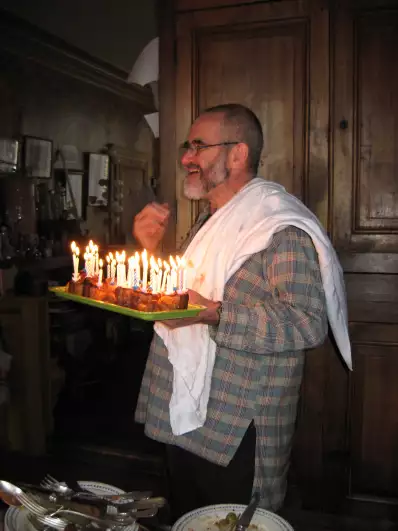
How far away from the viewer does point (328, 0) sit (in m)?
2.24

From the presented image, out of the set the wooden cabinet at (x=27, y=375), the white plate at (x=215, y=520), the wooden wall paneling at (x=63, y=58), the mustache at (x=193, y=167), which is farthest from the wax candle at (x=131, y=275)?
the wooden cabinet at (x=27, y=375)

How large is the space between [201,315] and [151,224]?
0.64 meters

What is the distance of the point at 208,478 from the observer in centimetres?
178

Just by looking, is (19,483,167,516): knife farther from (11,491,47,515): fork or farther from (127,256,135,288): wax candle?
(127,256,135,288): wax candle

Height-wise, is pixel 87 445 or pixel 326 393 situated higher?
pixel 326 393

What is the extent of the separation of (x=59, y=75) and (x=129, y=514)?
2.36m

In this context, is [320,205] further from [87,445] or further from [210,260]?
[87,445]

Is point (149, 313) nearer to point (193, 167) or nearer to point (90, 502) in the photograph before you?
point (90, 502)

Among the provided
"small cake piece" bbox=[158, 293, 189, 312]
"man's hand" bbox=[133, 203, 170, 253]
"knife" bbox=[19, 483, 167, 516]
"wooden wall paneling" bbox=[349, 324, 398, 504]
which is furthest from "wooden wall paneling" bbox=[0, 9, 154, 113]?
"knife" bbox=[19, 483, 167, 516]

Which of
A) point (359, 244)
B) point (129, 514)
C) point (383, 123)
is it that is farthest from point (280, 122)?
point (129, 514)

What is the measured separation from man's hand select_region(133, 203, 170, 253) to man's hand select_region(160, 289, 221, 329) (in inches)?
22.7

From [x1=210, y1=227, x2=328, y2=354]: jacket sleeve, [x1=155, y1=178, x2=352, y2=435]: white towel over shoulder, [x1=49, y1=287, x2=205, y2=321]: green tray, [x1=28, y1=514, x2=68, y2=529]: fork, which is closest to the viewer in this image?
[x1=28, y1=514, x2=68, y2=529]: fork

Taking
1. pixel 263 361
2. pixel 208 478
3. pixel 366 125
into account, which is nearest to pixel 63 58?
pixel 366 125

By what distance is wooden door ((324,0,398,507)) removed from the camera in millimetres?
2211
